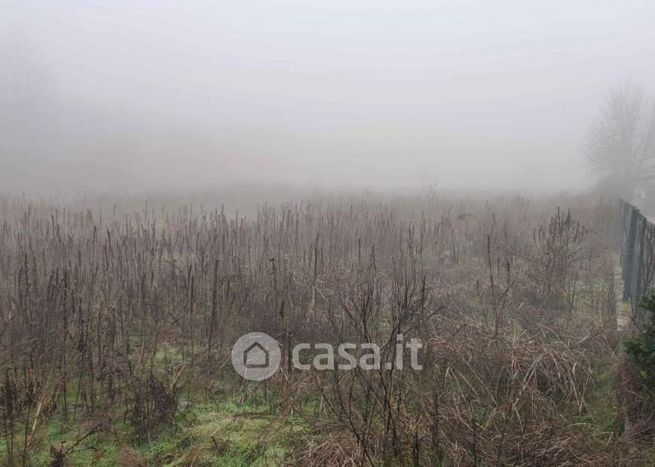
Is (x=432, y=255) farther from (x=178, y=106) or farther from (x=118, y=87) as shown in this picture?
(x=118, y=87)

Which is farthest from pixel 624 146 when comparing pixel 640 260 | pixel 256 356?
pixel 256 356

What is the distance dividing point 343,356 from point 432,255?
4.58 m

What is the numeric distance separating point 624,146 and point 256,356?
34.1 meters

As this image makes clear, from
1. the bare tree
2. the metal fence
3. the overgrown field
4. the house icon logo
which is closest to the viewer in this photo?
the overgrown field

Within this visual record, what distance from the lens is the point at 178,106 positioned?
206 feet

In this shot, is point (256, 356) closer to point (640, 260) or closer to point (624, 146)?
point (640, 260)

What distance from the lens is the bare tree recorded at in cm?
2977

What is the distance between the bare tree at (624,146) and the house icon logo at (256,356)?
101ft

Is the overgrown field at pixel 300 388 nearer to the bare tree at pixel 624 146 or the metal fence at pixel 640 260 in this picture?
the metal fence at pixel 640 260

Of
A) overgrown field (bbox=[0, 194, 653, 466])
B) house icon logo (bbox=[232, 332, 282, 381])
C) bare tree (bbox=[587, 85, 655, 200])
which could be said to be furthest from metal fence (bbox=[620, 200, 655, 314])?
bare tree (bbox=[587, 85, 655, 200])

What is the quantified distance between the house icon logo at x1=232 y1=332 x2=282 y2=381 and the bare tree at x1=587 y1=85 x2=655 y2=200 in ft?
101

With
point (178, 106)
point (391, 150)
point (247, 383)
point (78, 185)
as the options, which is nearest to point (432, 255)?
point (247, 383)

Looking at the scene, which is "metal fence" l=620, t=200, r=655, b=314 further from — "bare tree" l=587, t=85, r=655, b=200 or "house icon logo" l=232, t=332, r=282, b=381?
"bare tree" l=587, t=85, r=655, b=200

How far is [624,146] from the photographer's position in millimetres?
30516
